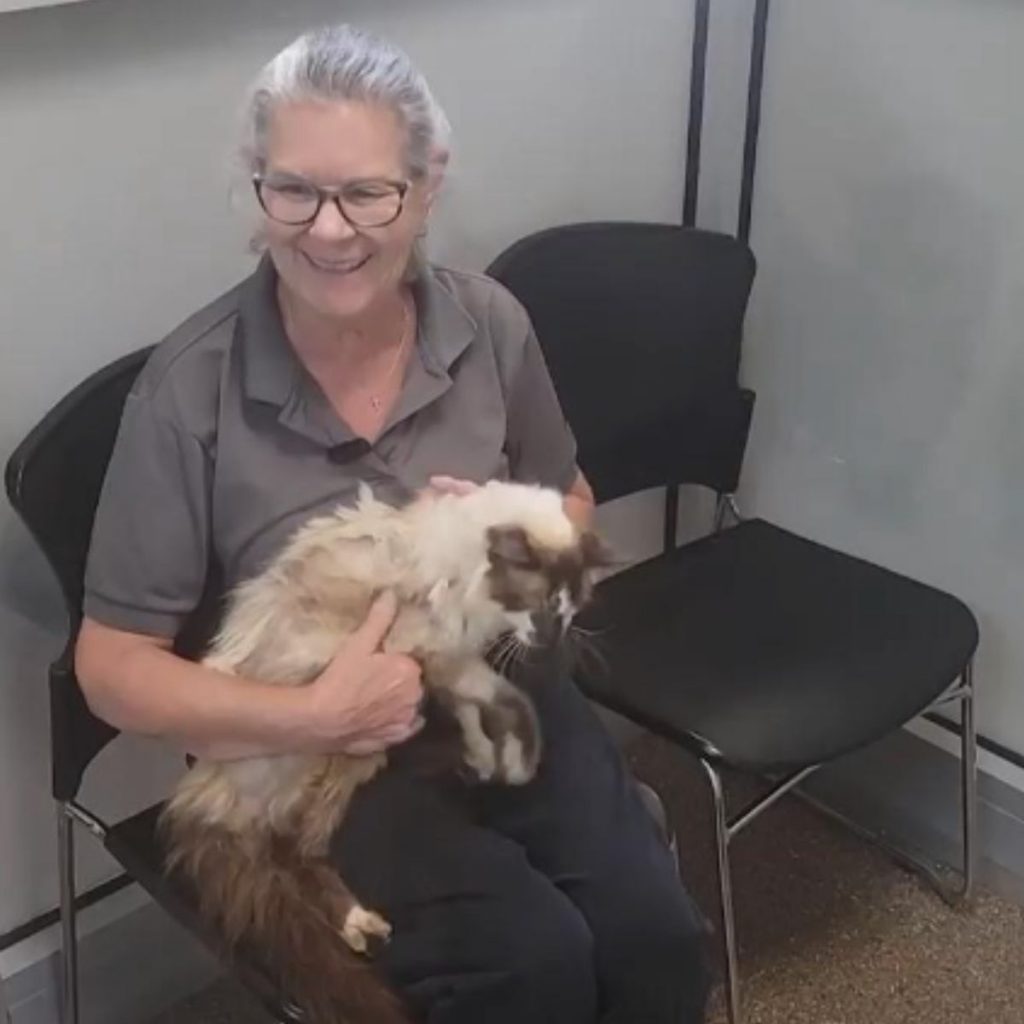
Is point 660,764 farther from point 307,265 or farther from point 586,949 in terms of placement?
point 307,265

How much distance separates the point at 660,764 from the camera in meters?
2.66

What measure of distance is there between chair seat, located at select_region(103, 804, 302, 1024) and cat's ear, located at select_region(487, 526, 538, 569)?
1.47 ft

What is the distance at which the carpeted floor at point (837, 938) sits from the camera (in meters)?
2.20

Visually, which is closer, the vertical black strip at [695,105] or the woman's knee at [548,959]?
the woman's knee at [548,959]

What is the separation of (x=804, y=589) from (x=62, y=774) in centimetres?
96

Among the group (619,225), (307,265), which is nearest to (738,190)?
(619,225)

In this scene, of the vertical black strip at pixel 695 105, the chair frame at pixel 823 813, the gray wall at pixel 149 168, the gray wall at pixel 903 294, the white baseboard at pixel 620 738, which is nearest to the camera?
the gray wall at pixel 149 168

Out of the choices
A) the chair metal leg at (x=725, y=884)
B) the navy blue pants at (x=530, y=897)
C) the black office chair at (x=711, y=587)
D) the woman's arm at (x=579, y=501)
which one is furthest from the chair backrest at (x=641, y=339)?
the navy blue pants at (x=530, y=897)

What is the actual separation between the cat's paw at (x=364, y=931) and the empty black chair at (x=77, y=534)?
6.5 inches

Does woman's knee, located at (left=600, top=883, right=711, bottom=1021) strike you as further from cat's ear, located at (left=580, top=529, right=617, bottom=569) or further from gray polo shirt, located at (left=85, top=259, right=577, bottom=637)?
gray polo shirt, located at (left=85, top=259, right=577, bottom=637)

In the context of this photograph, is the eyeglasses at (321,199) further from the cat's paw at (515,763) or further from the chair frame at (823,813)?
the chair frame at (823,813)

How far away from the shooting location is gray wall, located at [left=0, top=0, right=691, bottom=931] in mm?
1707

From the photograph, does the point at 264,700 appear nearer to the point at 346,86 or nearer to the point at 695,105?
the point at 346,86

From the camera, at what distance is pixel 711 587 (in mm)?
2182
